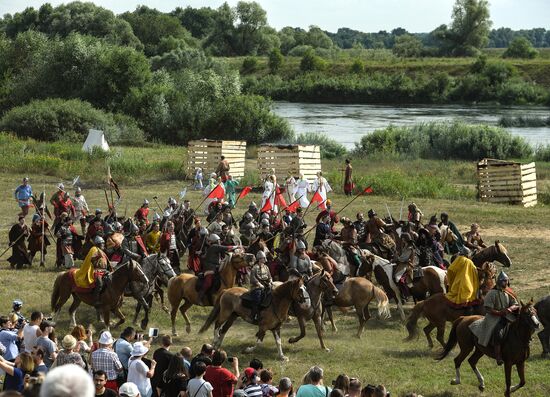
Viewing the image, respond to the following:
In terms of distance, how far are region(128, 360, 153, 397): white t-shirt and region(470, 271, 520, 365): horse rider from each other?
491 centimetres

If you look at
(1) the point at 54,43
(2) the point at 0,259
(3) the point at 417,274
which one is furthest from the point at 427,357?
(1) the point at 54,43

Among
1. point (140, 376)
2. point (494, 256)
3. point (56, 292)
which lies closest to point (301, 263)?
point (494, 256)

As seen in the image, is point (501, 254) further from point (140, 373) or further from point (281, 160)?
point (281, 160)

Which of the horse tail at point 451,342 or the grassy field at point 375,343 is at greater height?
the horse tail at point 451,342

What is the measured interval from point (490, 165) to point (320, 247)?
16.3 m

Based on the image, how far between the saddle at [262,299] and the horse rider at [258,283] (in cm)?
3

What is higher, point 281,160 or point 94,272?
point 281,160

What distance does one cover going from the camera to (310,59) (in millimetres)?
90500

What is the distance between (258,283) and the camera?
15359mm

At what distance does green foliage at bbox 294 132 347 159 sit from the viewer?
46.1 meters

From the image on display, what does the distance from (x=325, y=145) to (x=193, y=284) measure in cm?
3079

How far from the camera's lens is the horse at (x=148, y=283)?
16.5m

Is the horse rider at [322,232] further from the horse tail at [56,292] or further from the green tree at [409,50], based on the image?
the green tree at [409,50]

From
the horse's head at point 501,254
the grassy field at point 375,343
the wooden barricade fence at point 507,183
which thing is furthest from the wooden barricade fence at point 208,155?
the horse's head at point 501,254
